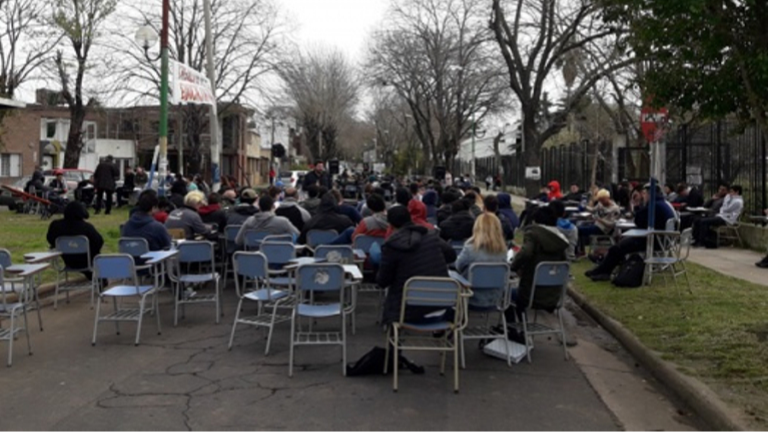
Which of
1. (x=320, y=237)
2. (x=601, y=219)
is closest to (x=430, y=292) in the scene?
(x=320, y=237)

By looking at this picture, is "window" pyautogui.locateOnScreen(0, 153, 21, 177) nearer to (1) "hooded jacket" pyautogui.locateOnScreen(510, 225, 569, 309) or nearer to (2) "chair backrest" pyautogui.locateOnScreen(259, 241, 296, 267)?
(2) "chair backrest" pyautogui.locateOnScreen(259, 241, 296, 267)

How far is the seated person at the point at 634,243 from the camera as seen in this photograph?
12133mm

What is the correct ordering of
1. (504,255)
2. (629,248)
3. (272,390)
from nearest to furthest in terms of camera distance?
(272,390) < (504,255) < (629,248)

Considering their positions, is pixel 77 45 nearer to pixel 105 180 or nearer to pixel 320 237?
pixel 105 180

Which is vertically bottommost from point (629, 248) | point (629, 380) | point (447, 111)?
point (629, 380)

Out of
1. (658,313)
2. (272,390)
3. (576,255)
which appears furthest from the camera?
(576,255)

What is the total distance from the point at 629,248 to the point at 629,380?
526 centimetres

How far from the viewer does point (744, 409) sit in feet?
18.8

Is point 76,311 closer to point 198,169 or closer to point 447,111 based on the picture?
point 198,169

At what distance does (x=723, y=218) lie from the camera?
1750 centimetres

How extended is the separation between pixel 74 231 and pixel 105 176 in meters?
15.1

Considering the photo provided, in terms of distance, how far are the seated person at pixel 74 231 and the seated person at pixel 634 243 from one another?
764 cm

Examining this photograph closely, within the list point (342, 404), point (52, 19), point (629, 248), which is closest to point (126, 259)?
point (342, 404)

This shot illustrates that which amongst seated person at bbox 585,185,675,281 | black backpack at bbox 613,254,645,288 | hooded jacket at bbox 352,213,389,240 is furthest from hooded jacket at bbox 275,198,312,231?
black backpack at bbox 613,254,645,288
